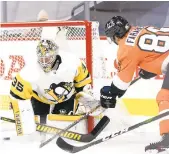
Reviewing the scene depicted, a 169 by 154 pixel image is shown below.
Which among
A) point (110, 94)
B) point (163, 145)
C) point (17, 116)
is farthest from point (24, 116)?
point (163, 145)

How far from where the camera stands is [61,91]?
2600mm

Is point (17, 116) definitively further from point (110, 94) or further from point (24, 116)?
point (110, 94)

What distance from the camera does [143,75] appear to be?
268cm

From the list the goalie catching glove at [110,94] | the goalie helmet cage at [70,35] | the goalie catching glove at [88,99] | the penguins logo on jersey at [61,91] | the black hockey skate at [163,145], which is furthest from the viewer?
the goalie helmet cage at [70,35]

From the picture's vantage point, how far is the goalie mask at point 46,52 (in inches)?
94.8

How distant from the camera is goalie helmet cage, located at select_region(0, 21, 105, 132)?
2846 millimetres

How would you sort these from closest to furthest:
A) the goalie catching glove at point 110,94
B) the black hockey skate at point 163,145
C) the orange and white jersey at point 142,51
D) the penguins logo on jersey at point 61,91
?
the black hockey skate at point 163,145, the orange and white jersey at point 142,51, the goalie catching glove at point 110,94, the penguins logo on jersey at point 61,91

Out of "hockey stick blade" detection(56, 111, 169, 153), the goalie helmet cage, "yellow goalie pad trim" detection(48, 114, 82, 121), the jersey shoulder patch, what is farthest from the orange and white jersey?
the goalie helmet cage

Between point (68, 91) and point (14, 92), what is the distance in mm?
315

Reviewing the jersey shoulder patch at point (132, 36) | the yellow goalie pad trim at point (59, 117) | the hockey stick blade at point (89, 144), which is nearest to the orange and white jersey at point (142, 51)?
the jersey shoulder patch at point (132, 36)

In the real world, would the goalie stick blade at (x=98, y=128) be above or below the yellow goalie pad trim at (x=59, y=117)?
below

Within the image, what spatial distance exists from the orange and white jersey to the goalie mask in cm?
33

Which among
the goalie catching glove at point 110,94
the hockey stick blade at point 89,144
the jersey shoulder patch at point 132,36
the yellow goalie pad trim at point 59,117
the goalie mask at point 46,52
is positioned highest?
the jersey shoulder patch at point 132,36

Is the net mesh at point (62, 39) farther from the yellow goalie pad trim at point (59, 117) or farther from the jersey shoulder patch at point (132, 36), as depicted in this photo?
the jersey shoulder patch at point (132, 36)
